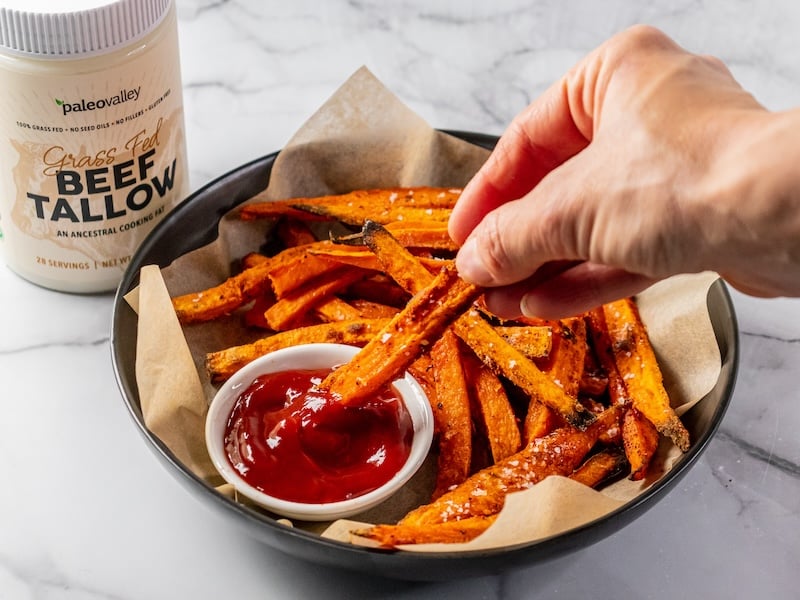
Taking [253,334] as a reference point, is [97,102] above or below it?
above

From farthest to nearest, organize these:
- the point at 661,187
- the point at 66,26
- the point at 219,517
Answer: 1. the point at 66,26
2. the point at 219,517
3. the point at 661,187

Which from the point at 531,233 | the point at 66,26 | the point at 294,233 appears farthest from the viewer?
the point at 294,233

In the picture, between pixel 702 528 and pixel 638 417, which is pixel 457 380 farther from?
pixel 702 528

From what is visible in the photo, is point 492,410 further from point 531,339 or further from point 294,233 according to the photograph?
point 294,233

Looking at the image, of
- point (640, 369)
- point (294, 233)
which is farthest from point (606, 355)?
point (294, 233)

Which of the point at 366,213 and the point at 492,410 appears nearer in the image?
the point at 492,410

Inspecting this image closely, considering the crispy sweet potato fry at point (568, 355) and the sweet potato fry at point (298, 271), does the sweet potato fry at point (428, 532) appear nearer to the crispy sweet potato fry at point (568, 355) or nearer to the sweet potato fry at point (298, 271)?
the crispy sweet potato fry at point (568, 355)

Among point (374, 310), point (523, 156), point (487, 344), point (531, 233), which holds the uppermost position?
point (531, 233)

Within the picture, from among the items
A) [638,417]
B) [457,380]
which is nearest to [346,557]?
[457,380]
